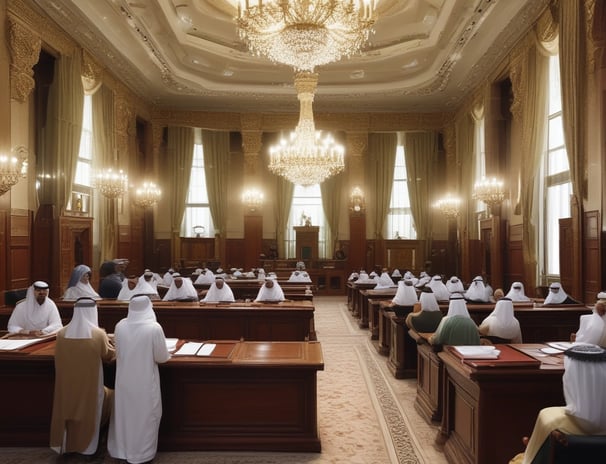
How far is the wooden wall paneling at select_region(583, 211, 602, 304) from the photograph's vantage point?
8.28 metres

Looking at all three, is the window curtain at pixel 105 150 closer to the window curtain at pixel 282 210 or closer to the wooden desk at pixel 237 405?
the window curtain at pixel 282 210

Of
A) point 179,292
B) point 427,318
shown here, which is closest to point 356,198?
point 179,292

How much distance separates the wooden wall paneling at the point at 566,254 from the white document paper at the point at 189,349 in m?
7.20

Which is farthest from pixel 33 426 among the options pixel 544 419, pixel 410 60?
pixel 410 60

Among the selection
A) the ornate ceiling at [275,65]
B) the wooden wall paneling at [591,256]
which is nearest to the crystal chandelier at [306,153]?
the ornate ceiling at [275,65]

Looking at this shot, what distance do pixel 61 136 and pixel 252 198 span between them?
822 centimetres

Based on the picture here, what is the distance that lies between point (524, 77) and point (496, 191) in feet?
8.51

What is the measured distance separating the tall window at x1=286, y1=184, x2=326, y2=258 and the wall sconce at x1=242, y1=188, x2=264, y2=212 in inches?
76.4

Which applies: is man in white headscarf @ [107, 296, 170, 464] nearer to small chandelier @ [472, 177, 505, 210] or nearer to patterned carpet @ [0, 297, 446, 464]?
patterned carpet @ [0, 297, 446, 464]

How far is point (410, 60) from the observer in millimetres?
15594

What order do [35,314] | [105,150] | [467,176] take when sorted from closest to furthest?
[35,314], [105,150], [467,176]

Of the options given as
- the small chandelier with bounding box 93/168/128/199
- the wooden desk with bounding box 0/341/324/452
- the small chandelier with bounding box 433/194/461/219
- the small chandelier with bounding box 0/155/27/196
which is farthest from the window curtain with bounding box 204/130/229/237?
the wooden desk with bounding box 0/341/324/452

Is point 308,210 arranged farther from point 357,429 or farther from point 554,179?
point 357,429

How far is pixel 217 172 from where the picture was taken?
64.8 feet
